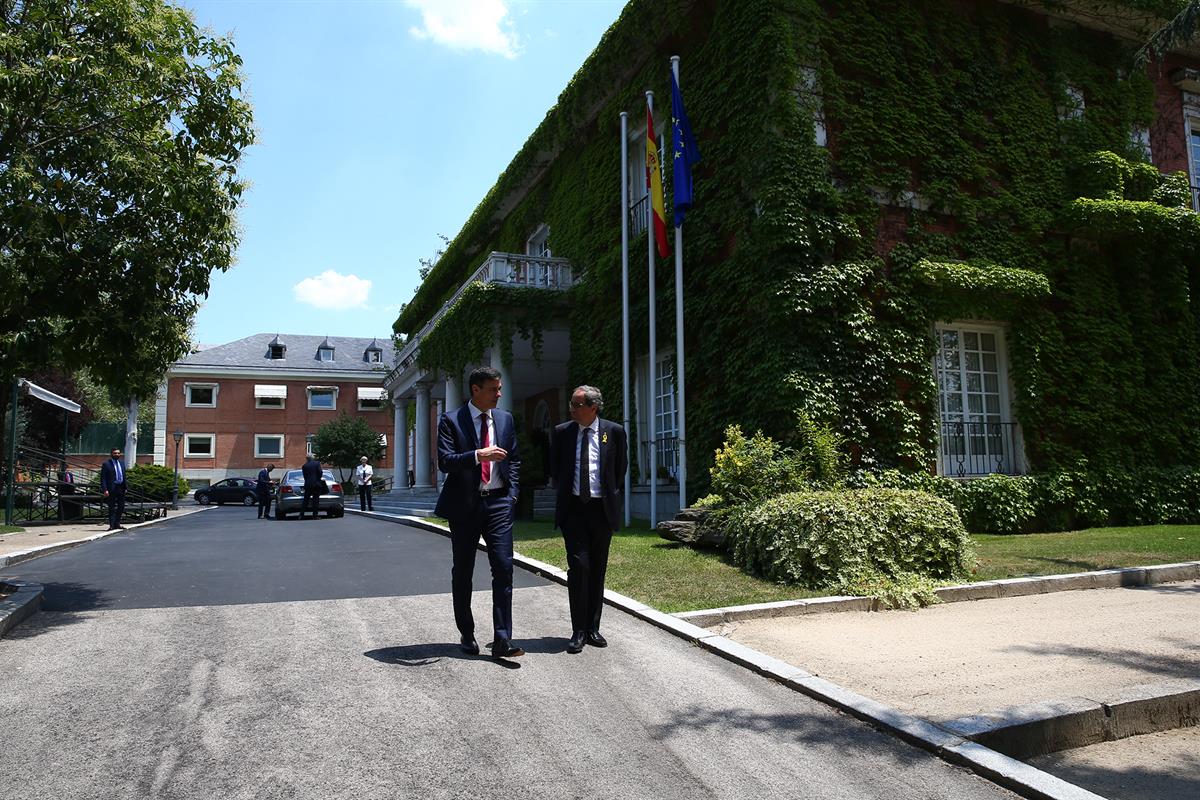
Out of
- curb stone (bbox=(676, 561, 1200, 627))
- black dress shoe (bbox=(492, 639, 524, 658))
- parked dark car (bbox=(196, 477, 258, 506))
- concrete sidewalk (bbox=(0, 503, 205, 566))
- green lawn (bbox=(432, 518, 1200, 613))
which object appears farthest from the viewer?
parked dark car (bbox=(196, 477, 258, 506))

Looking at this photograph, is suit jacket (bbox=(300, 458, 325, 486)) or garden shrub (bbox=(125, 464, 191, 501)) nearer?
suit jacket (bbox=(300, 458, 325, 486))

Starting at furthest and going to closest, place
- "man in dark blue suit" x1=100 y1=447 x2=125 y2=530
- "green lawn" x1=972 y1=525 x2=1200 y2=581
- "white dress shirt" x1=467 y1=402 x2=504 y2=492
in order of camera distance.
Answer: "man in dark blue suit" x1=100 y1=447 x2=125 y2=530
"green lawn" x1=972 y1=525 x2=1200 y2=581
"white dress shirt" x1=467 y1=402 x2=504 y2=492

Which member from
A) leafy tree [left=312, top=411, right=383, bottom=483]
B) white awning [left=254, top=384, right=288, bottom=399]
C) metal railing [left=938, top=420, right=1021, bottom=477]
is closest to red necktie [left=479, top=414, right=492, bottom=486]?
metal railing [left=938, top=420, right=1021, bottom=477]

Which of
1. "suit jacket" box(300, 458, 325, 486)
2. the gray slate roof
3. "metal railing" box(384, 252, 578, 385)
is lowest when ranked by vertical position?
"suit jacket" box(300, 458, 325, 486)

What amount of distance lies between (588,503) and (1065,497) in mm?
9956

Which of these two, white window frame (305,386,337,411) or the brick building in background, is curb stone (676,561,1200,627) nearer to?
the brick building in background

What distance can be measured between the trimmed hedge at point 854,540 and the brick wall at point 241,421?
40.9m

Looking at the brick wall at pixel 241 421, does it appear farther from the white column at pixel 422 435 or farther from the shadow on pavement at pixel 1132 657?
the shadow on pavement at pixel 1132 657

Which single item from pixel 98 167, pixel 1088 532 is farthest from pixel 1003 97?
pixel 98 167

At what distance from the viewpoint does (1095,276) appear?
13438 millimetres

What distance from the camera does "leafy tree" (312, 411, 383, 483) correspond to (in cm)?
4088

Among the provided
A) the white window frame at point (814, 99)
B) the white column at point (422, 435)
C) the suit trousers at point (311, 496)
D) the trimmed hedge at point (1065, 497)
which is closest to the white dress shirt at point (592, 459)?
the trimmed hedge at point (1065, 497)

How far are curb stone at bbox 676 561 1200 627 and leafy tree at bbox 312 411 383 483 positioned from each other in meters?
37.2

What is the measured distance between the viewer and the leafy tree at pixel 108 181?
6.25 meters
